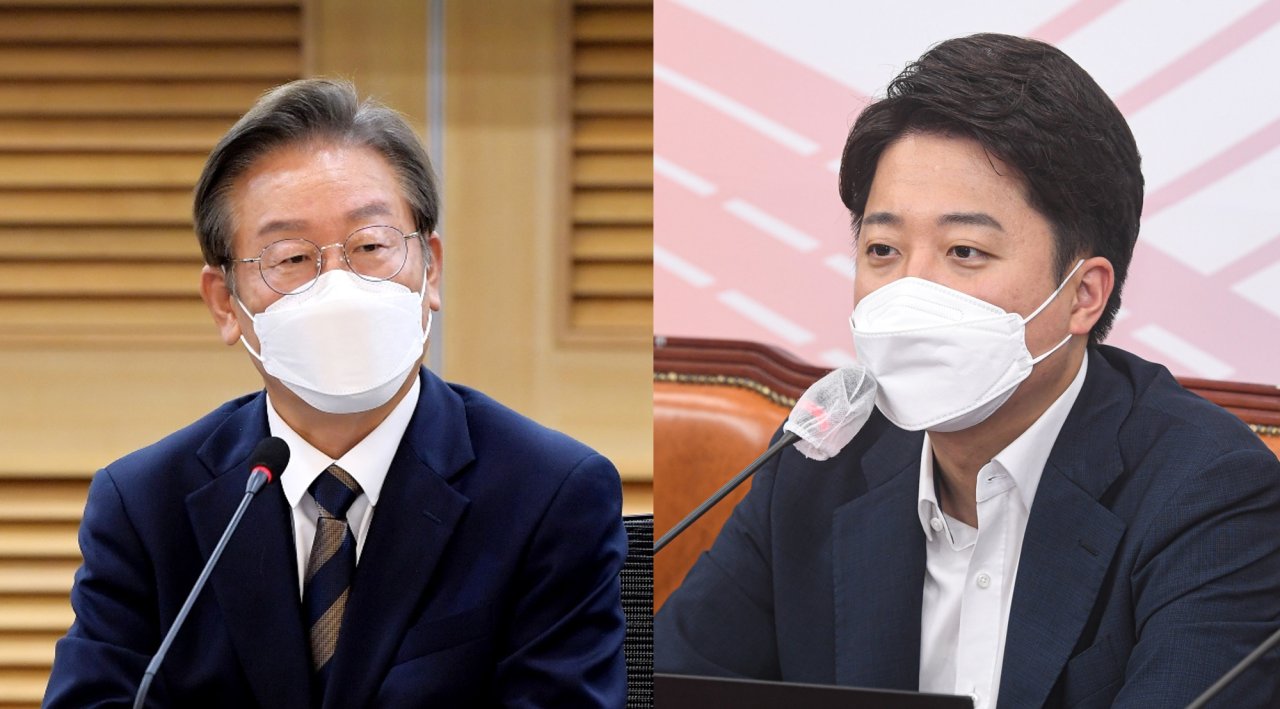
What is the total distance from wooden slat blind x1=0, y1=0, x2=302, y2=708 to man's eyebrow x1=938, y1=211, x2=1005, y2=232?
1848 mm

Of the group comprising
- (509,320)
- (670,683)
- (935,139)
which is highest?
(935,139)

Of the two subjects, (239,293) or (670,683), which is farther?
(239,293)

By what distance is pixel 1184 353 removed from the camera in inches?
50.0

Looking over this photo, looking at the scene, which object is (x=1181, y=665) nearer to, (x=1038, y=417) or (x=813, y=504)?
(x=1038, y=417)

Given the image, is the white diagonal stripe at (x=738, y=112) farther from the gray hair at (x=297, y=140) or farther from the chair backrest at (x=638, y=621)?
the chair backrest at (x=638, y=621)

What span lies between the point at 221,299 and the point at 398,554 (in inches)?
16.7

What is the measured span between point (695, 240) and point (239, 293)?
58 cm

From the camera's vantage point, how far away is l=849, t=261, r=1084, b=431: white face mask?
1.30 metres

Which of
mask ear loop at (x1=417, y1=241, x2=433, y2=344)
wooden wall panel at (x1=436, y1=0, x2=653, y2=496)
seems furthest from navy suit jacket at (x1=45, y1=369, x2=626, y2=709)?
wooden wall panel at (x1=436, y1=0, x2=653, y2=496)

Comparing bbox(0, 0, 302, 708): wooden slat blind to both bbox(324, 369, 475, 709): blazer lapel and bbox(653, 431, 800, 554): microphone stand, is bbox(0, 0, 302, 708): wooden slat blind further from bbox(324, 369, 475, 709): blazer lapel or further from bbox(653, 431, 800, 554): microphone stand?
bbox(653, 431, 800, 554): microphone stand

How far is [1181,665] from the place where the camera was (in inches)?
48.3

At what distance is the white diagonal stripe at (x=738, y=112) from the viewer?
56.1 inches

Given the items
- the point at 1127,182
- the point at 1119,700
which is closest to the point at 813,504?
the point at 1119,700

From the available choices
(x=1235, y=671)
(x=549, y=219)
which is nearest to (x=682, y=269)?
(x=1235, y=671)
